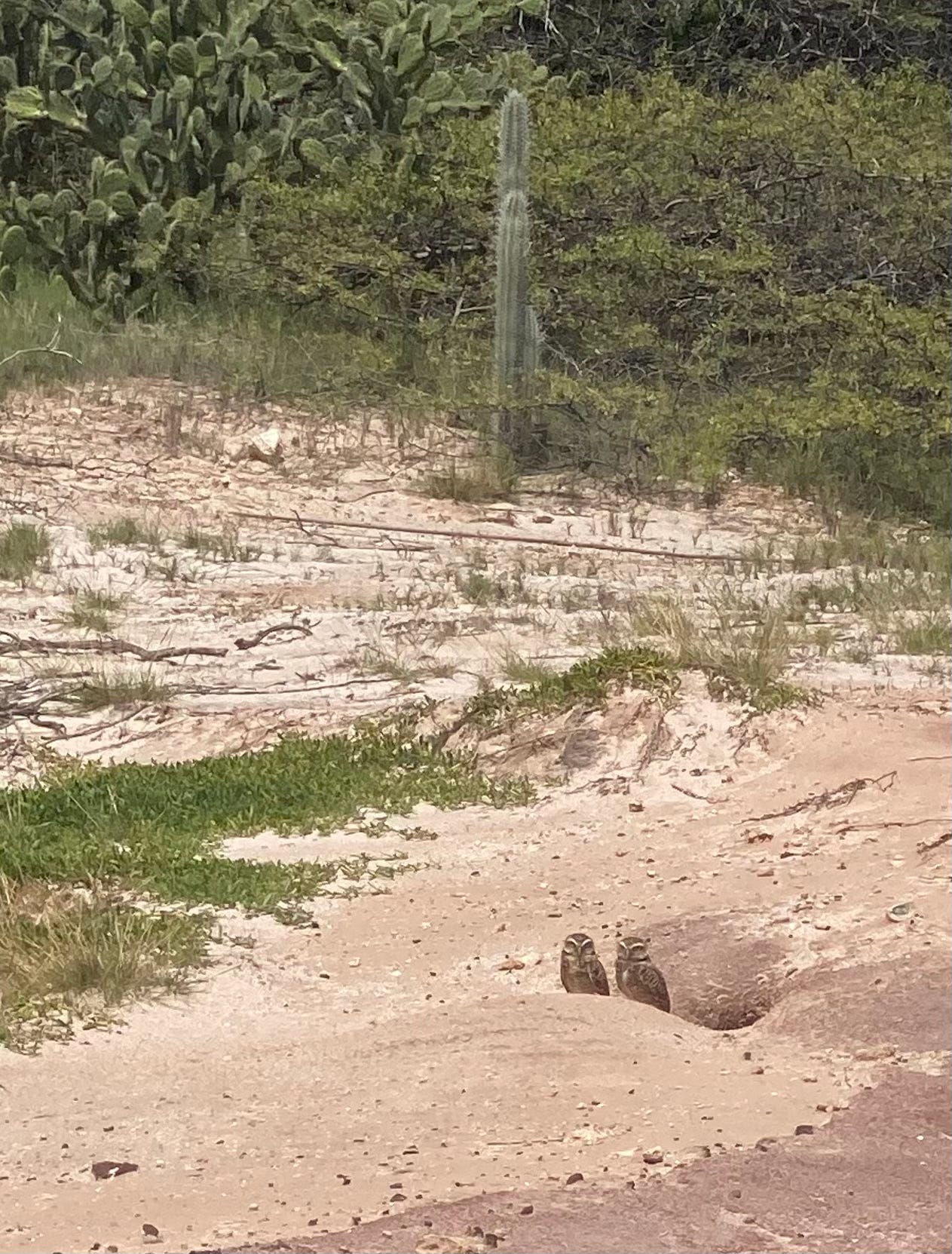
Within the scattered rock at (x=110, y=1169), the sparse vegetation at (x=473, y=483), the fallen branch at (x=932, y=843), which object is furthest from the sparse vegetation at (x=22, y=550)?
the scattered rock at (x=110, y=1169)

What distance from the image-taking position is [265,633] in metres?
9.04

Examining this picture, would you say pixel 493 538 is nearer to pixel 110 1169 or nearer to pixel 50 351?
pixel 50 351

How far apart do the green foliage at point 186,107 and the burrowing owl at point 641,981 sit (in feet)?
31.5

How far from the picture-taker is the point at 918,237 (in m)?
12.7

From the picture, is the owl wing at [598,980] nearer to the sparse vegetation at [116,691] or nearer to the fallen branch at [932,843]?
the fallen branch at [932,843]

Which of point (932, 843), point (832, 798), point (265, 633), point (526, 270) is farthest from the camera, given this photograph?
point (526, 270)

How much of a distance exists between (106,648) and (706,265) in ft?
18.3

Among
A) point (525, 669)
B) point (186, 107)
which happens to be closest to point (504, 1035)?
point (525, 669)

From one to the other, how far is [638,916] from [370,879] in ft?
2.96

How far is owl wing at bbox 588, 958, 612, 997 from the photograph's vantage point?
212 inches

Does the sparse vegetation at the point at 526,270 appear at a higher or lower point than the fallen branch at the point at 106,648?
higher

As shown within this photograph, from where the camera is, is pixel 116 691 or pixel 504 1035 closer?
pixel 504 1035

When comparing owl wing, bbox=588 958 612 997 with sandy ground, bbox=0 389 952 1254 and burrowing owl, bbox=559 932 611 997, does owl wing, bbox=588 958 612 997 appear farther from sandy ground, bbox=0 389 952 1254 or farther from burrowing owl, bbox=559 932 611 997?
sandy ground, bbox=0 389 952 1254

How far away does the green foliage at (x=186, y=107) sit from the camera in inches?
560
